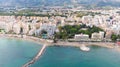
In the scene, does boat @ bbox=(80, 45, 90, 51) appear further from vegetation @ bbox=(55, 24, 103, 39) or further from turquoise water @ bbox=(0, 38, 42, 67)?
turquoise water @ bbox=(0, 38, 42, 67)

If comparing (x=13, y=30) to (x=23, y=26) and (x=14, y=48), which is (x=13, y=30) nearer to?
(x=23, y=26)

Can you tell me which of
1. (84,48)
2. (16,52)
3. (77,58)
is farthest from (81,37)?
(16,52)

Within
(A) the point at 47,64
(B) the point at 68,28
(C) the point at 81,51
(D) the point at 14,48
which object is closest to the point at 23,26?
(B) the point at 68,28

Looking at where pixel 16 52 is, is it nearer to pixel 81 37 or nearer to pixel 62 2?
pixel 81 37

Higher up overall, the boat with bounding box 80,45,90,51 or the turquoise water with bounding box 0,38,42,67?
the turquoise water with bounding box 0,38,42,67

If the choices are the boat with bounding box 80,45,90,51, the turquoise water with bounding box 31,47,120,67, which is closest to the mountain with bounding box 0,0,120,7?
the boat with bounding box 80,45,90,51

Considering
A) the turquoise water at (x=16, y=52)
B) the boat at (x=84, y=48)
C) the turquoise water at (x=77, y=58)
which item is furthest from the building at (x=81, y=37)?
the turquoise water at (x=16, y=52)
